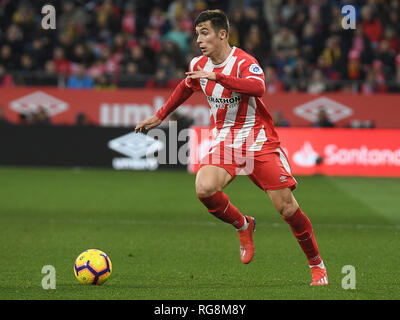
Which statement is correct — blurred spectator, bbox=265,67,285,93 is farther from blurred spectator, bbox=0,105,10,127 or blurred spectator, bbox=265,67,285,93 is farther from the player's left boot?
the player's left boot

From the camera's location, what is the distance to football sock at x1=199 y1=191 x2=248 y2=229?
6715 millimetres

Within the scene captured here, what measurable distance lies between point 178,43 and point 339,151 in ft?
18.2

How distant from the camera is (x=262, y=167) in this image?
6.65 meters

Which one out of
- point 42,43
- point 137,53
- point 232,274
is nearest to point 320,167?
point 137,53

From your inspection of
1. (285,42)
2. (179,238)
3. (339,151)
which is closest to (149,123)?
(179,238)

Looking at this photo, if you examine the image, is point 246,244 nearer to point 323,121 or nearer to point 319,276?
point 319,276

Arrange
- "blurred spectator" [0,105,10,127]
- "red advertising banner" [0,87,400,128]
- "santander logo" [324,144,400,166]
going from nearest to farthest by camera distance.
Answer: "santander logo" [324,144,400,166] → "blurred spectator" [0,105,10,127] → "red advertising banner" [0,87,400,128]

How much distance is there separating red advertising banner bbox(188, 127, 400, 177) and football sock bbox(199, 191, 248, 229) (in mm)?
9757

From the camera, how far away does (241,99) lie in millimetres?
6773

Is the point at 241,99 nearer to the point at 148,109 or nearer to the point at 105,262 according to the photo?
the point at 105,262

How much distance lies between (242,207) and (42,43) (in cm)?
970

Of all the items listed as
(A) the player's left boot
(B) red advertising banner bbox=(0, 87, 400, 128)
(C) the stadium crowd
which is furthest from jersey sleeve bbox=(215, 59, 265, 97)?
(C) the stadium crowd

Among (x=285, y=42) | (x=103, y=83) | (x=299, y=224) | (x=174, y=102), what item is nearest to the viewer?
(x=299, y=224)

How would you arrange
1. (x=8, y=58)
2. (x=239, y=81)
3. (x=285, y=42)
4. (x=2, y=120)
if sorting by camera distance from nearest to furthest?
(x=239, y=81), (x=2, y=120), (x=8, y=58), (x=285, y=42)
